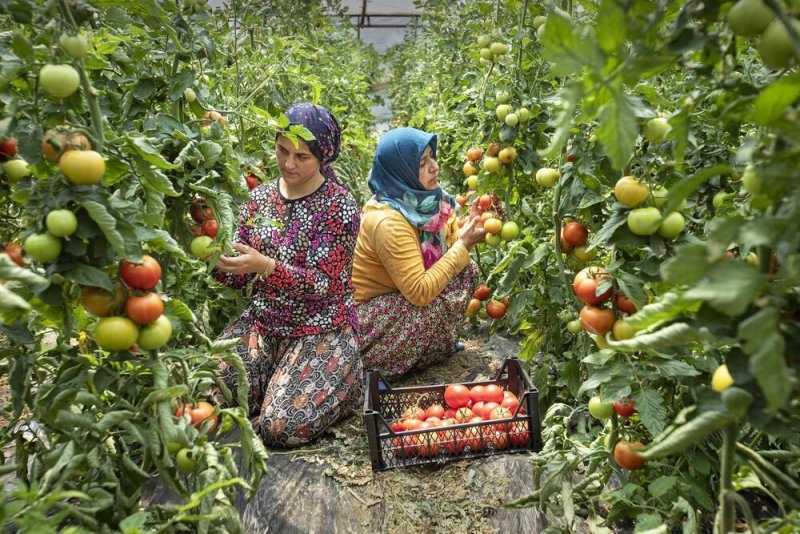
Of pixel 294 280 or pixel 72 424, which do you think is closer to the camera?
pixel 72 424

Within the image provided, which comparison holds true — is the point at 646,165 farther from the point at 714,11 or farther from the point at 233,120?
the point at 233,120

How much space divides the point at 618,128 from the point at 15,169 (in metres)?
0.93

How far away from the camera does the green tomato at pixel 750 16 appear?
0.57 meters

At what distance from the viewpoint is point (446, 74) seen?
505cm

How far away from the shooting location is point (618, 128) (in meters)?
0.57

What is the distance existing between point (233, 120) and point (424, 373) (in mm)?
1391

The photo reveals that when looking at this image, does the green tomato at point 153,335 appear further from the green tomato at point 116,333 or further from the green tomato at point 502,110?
the green tomato at point 502,110

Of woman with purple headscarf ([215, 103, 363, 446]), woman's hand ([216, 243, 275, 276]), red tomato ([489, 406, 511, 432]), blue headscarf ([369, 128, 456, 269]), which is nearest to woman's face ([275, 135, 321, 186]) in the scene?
woman with purple headscarf ([215, 103, 363, 446])

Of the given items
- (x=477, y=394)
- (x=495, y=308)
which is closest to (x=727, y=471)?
(x=477, y=394)

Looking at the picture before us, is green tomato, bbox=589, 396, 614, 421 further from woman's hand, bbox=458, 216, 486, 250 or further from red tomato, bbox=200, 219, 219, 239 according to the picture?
woman's hand, bbox=458, 216, 486, 250

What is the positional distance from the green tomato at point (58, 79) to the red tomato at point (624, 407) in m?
1.06

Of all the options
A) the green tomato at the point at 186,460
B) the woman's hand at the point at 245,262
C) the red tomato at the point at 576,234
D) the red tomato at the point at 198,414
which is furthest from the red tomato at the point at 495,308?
the green tomato at the point at 186,460

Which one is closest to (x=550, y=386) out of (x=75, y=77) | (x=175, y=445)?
(x=175, y=445)

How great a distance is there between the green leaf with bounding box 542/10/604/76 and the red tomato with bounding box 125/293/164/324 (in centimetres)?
67
